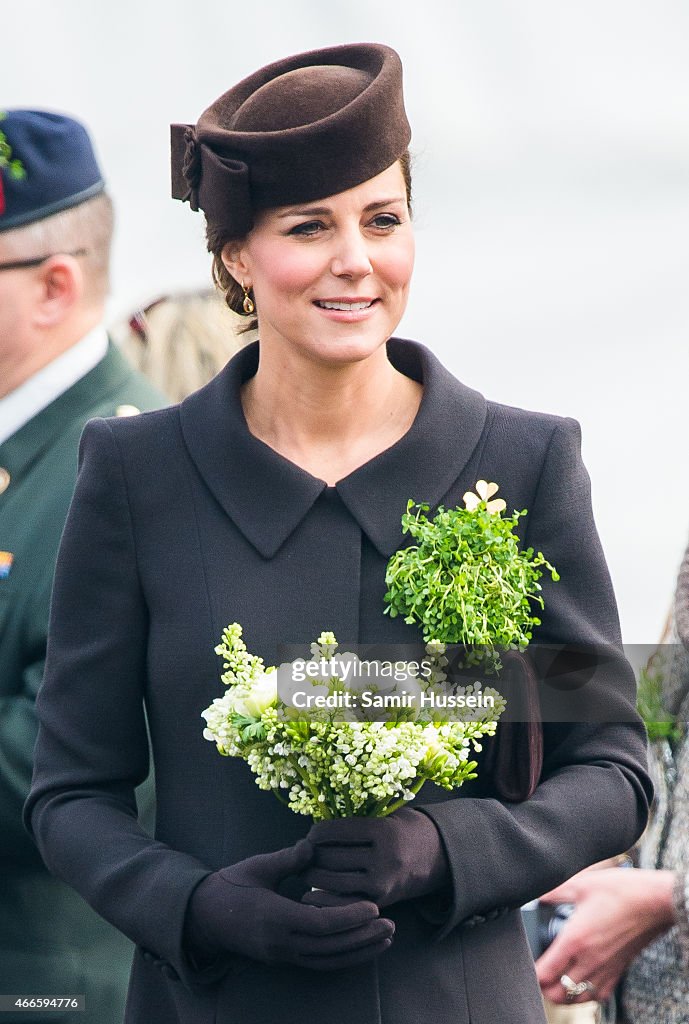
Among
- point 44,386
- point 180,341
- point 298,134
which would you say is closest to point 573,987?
point 298,134

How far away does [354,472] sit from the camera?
7.27ft

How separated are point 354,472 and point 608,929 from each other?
0.71m

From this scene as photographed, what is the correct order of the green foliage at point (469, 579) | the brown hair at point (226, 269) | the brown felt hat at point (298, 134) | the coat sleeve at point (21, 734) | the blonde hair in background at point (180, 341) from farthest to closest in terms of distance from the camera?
the blonde hair in background at point (180, 341) < the coat sleeve at point (21, 734) < the brown hair at point (226, 269) < the brown felt hat at point (298, 134) < the green foliage at point (469, 579)

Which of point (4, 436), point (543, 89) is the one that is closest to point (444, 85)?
point (543, 89)

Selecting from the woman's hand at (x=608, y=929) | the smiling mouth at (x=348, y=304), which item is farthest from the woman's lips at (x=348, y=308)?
the woman's hand at (x=608, y=929)

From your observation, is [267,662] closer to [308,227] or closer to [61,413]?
[308,227]

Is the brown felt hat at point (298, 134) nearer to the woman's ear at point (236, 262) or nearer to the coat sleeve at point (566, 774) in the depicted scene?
the woman's ear at point (236, 262)

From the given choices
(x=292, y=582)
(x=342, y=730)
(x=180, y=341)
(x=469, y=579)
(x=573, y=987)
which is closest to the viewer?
(x=342, y=730)

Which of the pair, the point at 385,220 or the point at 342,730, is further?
the point at 385,220

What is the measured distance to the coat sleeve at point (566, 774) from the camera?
2020mm

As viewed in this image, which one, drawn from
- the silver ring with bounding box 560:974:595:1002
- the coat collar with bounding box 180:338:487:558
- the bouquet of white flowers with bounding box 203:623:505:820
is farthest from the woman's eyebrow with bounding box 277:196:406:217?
the silver ring with bounding box 560:974:595:1002

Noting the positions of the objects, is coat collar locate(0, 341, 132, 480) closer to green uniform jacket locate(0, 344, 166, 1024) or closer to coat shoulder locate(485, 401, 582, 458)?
green uniform jacket locate(0, 344, 166, 1024)

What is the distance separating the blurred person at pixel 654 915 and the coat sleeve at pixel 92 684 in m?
0.62

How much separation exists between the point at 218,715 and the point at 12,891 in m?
0.95
